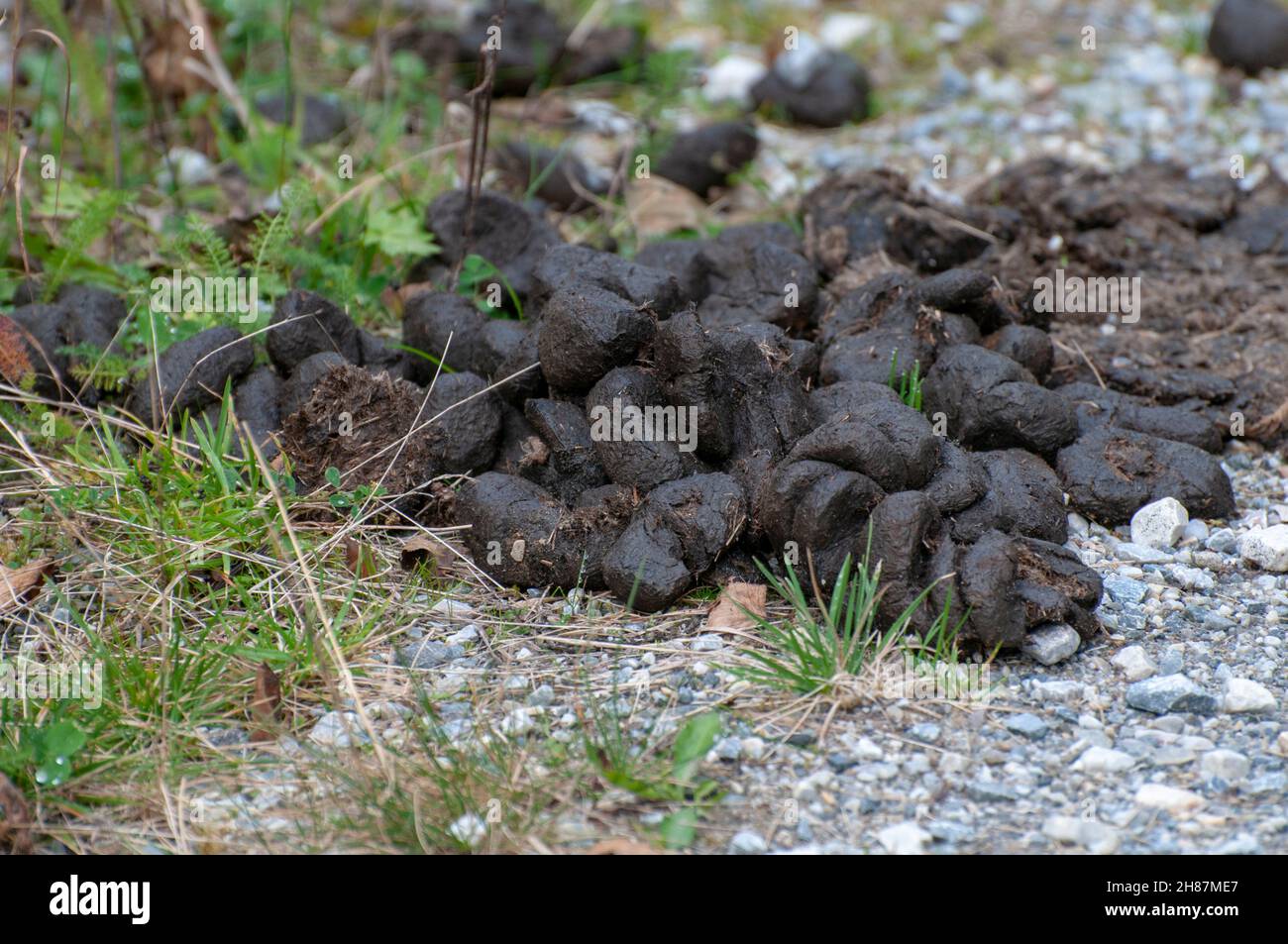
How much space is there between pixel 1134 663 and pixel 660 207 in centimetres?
294

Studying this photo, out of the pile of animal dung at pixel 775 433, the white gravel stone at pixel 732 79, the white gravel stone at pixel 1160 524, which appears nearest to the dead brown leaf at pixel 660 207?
the pile of animal dung at pixel 775 433

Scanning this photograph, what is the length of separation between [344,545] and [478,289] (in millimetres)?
1328

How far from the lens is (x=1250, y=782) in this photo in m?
2.44

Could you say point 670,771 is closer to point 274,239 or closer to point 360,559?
point 360,559

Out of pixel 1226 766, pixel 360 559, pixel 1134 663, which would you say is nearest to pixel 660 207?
pixel 360 559

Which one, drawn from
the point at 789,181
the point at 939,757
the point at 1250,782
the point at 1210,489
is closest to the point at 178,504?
the point at 939,757

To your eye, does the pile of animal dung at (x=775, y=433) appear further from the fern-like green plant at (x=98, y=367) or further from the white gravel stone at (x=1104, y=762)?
the fern-like green plant at (x=98, y=367)

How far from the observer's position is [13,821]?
2389mm

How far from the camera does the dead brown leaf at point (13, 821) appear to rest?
238 cm

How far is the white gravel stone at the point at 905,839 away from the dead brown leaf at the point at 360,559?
58.8 inches

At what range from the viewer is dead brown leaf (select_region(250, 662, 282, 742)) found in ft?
8.74

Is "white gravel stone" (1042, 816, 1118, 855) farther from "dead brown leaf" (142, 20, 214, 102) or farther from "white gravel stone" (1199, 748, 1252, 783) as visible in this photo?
"dead brown leaf" (142, 20, 214, 102)
